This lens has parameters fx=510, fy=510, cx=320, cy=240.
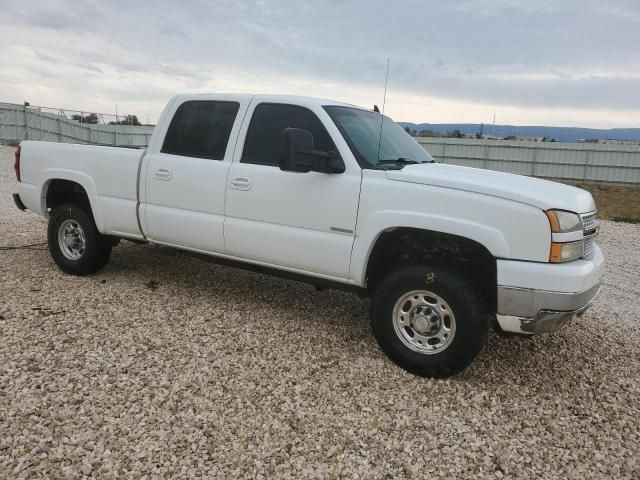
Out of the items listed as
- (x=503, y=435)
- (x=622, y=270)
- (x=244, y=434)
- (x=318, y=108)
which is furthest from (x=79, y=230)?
(x=622, y=270)

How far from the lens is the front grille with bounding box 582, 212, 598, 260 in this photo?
11.5 feet

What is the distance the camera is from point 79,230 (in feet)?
18.3

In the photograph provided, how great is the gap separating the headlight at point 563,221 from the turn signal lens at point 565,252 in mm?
91

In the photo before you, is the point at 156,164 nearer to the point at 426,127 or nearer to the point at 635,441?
the point at 426,127

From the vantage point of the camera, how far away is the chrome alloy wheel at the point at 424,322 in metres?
3.61

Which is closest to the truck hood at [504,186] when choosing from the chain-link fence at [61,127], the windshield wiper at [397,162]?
the windshield wiper at [397,162]

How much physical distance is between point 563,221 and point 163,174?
3.41m

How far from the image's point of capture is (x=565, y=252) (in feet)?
10.8

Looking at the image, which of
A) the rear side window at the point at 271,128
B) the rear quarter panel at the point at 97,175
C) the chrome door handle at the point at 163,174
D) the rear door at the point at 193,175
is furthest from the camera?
the rear quarter panel at the point at 97,175

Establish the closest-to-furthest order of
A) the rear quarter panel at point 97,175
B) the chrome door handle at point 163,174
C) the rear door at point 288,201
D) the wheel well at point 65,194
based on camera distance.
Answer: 1. the rear door at point 288,201
2. the chrome door handle at point 163,174
3. the rear quarter panel at point 97,175
4. the wheel well at point 65,194

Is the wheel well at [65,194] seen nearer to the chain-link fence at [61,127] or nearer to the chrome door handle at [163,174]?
the chrome door handle at [163,174]

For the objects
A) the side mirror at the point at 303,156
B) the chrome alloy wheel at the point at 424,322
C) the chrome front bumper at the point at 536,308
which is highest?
the side mirror at the point at 303,156

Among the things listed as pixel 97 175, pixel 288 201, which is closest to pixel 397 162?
pixel 288 201

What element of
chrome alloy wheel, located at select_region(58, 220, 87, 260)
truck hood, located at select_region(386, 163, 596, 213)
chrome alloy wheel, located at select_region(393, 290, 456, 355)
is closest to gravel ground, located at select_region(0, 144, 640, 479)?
chrome alloy wheel, located at select_region(393, 290, 456, 355)
